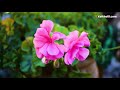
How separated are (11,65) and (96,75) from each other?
688 millimetres

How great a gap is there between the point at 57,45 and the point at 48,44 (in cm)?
7

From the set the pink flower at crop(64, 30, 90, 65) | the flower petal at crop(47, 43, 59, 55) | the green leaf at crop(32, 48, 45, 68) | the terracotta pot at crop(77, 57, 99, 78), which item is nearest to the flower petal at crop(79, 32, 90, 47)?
the pink flower at crop(64, 30, 90, 65)

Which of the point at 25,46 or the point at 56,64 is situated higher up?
the point at 25,46

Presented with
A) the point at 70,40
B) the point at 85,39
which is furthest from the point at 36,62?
the point at 85,39

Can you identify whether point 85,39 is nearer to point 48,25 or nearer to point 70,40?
point 70,40

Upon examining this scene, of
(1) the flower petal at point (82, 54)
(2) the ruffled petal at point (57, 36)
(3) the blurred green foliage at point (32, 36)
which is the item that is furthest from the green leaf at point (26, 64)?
(1) the flower petal at point (82, 54)

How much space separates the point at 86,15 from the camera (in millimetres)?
Answer: 2453

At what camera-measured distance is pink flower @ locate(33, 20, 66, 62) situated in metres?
2.36

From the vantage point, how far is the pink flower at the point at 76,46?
2365mm

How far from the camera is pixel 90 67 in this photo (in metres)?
2.43

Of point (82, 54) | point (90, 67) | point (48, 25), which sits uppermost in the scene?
point (48, 25)
